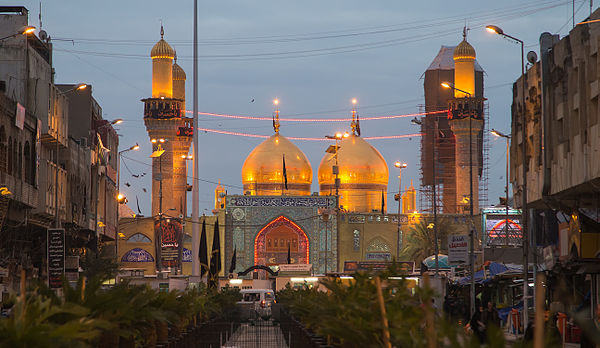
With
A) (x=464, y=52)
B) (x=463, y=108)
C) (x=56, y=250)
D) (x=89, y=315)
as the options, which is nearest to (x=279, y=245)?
(x=463, y=108)

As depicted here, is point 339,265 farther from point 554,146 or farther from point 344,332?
point 344,332

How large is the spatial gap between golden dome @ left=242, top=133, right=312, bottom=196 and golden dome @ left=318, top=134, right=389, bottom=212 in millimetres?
2627

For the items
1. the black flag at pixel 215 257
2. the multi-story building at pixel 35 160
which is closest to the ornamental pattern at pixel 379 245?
the multi-story building at pixel 35 160

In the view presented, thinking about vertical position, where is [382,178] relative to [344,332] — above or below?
above

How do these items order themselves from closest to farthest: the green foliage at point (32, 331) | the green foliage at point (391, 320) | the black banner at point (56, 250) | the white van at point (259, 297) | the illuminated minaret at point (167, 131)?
1. the green foliage at point (391, 320)
2. the green foliage at point (32, 331)
3. the black banner at point (56, 250)
4. the white van at point (259, 297)
5. the illuminated minaret at point (167, 131)

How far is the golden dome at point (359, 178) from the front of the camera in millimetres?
85000

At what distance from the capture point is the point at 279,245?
7812 cm

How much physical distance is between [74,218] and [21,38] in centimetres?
864

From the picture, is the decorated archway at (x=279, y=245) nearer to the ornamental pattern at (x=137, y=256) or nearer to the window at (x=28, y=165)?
the ornamental pattern at (x=137, y=256)

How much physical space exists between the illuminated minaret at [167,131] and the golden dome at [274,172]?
8.98 meters

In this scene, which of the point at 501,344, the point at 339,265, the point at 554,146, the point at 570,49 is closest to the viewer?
the point at 501,344

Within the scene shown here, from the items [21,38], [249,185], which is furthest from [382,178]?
[21,38]

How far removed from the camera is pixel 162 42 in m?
77.1

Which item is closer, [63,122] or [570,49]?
[570,49]
